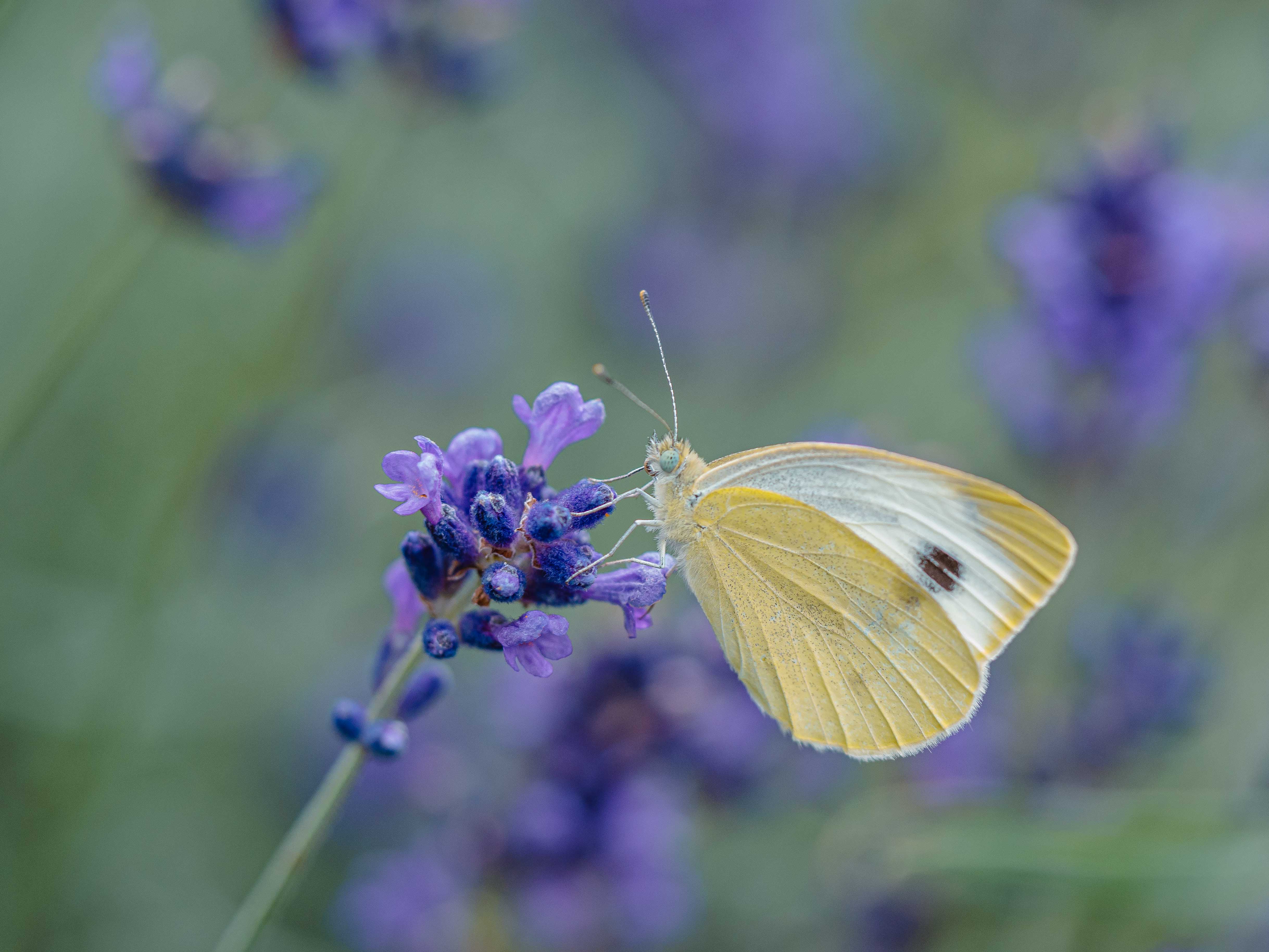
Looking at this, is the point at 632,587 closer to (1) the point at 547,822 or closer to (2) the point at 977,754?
(1) the point at 547,822

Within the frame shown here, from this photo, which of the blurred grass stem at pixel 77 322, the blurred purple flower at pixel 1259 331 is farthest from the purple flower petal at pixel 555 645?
the blurred purple flower at pixel 1259 331

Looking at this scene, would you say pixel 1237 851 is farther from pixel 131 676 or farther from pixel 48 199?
pixel 48 199

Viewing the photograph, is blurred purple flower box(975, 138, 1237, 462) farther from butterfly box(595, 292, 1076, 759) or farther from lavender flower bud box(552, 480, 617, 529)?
lavender flower bud box(552, 480, 617, 529)

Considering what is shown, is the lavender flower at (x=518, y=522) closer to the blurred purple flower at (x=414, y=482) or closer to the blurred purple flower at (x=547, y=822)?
the blurred purple flower at (x=414, y=482)

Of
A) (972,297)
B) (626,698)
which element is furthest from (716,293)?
(626,698)

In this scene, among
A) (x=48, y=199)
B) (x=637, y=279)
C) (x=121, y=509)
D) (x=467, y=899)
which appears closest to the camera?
(x=467, y=899)

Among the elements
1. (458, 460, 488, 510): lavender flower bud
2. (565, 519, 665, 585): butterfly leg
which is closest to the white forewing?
(565, 519, 665, 585): butterfly leg

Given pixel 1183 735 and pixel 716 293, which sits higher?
pixel 716 293

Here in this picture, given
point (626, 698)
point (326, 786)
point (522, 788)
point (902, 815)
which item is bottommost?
point (326, 786)
